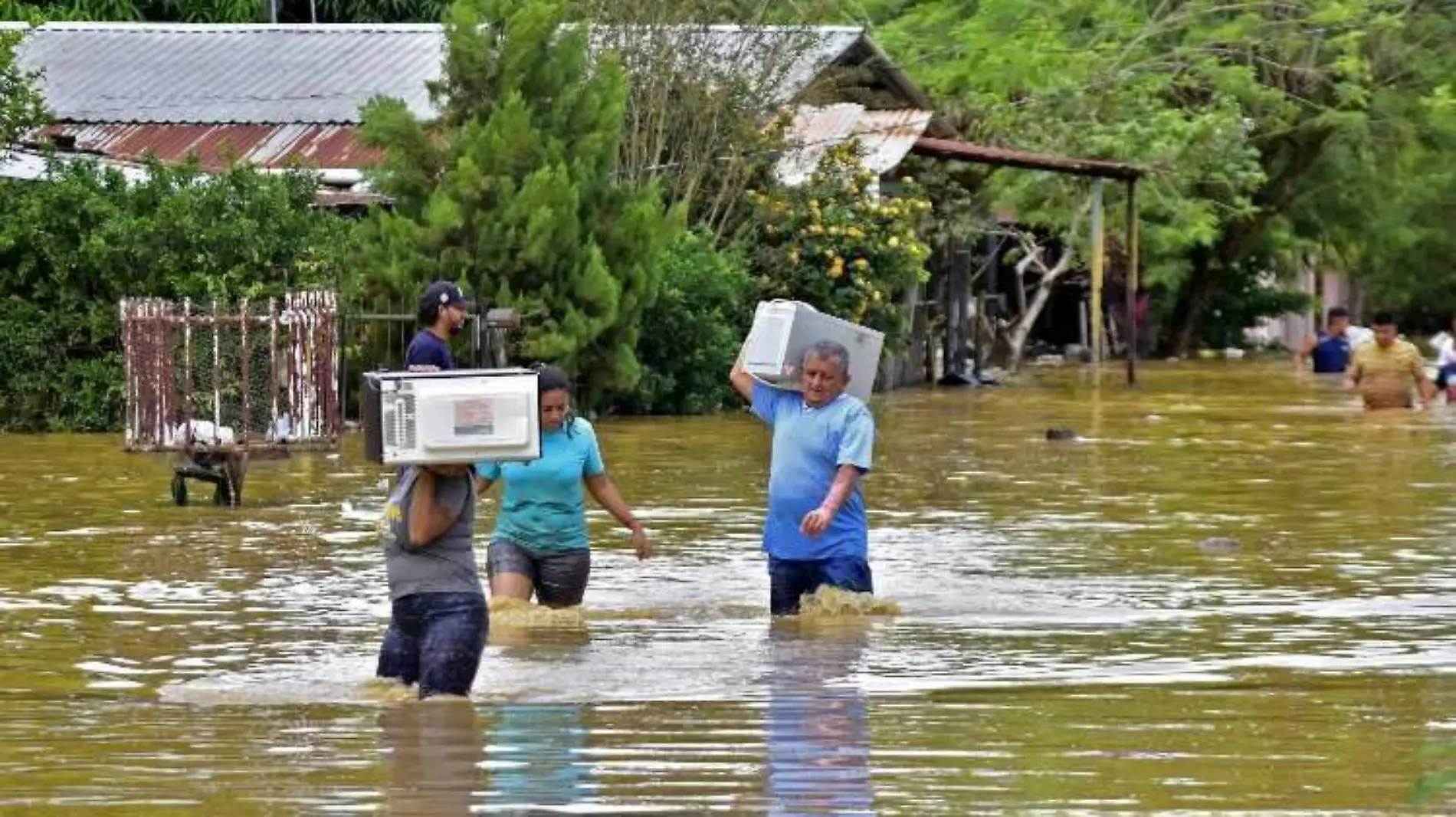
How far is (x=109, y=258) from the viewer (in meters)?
27.8

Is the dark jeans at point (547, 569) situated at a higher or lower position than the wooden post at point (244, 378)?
lower

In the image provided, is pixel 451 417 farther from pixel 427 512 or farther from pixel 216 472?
pixel 216 472

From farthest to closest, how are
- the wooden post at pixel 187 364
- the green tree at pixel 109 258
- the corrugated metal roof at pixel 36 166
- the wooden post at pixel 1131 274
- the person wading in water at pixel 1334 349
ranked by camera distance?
→ the person wading in water at pixel 1334 349
the wooden post at pixel 1131 274
the corrugated metal roof at pixel 36 166
the green tree at pixel 109 258
the wooden post at pixel 187 364

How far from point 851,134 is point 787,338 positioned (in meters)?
21.9

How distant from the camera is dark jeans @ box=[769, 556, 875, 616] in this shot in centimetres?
1305

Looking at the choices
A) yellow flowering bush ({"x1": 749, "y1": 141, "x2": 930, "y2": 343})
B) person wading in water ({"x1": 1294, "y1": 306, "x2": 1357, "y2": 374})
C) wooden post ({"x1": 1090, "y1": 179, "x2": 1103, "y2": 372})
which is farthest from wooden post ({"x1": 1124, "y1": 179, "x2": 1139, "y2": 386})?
yellow flowering bush ({"x1": 749, "y1": 141, "x2": 930, "y2": 343})

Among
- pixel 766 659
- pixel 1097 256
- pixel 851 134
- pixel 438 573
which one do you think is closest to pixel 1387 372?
pixel 851 134

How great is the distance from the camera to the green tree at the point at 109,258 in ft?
89.7

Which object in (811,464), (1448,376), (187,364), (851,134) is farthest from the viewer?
(851,134)

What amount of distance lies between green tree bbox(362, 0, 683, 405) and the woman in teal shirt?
14.0 metres

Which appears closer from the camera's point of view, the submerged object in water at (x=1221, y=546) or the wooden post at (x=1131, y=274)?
the submerged object in water at (x=1221, y=546)

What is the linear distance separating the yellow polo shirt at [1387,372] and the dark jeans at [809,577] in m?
17.1

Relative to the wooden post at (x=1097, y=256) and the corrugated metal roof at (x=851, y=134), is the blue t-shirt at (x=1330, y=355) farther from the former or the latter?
the corrugated metal roof at (x=851, y=134)

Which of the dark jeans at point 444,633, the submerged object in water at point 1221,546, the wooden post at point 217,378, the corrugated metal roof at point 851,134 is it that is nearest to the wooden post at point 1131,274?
the corrugated metal roof at point 851,134
